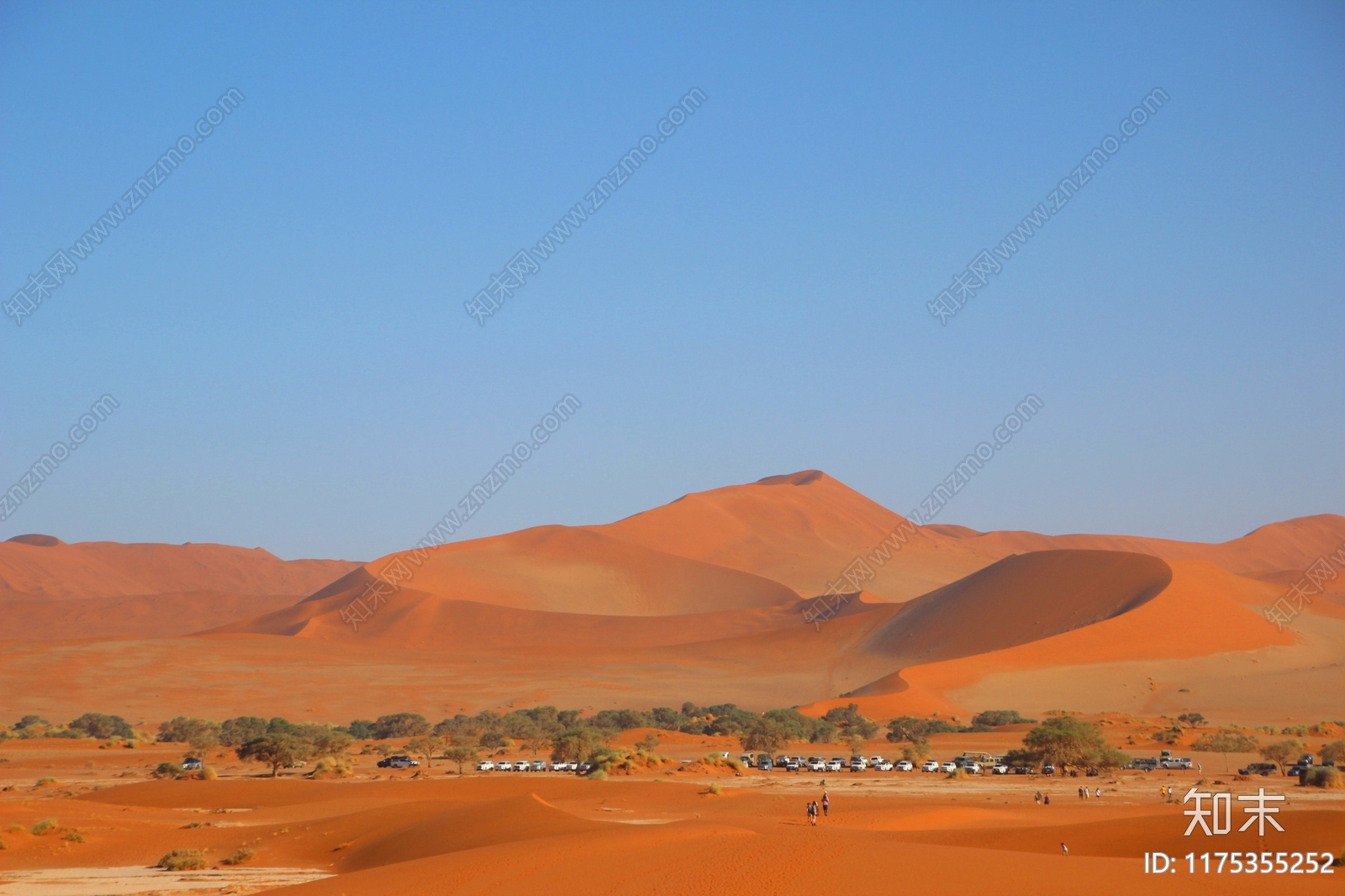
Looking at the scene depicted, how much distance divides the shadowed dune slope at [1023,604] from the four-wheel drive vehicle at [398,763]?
38.2m

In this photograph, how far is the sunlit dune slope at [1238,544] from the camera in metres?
177

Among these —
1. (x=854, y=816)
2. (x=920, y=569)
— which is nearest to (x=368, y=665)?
(x=854, y=816)

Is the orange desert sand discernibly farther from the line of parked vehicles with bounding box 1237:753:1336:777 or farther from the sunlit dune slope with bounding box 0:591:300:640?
the line of parked vehicles with bounding box 1237:753:1336:777

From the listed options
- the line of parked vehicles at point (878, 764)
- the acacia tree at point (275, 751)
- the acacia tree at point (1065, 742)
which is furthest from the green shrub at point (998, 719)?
the acacia tree at point (275, 751)

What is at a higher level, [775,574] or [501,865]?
[775,574]

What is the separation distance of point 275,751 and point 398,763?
4351mm

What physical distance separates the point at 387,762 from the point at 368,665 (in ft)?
117

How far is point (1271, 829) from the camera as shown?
17844mm

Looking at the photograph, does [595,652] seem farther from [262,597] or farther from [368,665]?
[262,597]

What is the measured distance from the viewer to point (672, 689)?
68.1m

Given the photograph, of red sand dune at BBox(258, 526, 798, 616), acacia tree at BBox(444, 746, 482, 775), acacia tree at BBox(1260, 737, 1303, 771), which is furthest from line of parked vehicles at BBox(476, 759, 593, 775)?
red sand dune at BBox(258, 526, 798, 616)

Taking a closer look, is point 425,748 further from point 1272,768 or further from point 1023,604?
point 1023,604

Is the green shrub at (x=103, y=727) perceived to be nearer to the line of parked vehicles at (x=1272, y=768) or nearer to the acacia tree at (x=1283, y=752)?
the line of parked vehicles at (x=1272, y=768)

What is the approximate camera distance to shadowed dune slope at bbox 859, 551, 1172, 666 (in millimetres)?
69375
